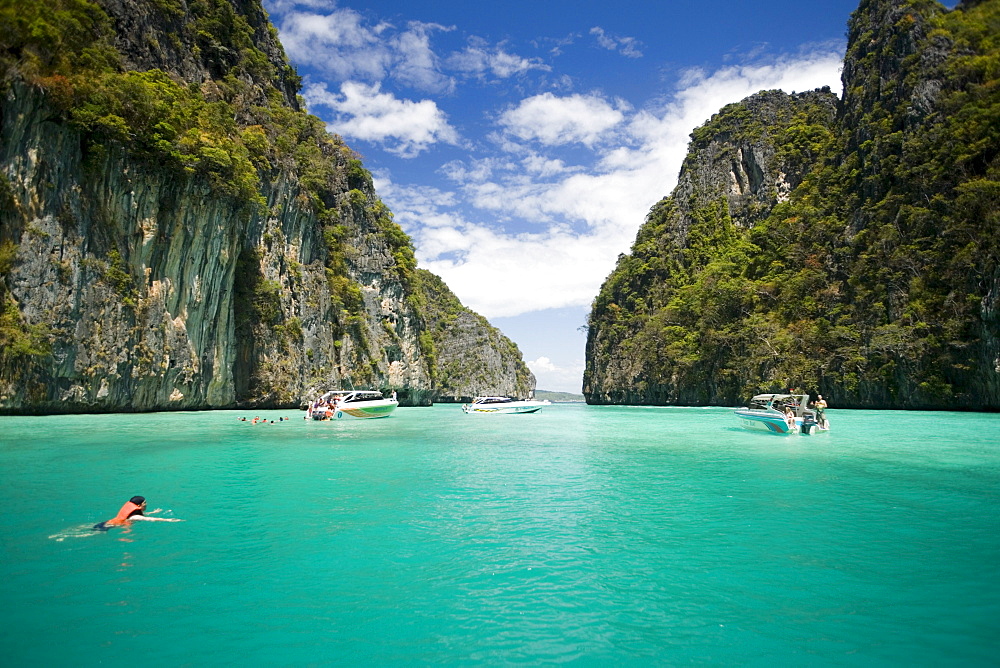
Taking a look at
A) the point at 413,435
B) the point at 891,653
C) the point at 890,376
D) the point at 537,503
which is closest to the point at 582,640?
the point at 891,653

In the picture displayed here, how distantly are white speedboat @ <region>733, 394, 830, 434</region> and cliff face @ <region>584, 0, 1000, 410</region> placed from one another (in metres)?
18.6

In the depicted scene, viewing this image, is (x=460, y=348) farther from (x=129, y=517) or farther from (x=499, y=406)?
Result: (x=129, y=517)

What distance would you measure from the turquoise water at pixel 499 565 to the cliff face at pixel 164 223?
640 inches

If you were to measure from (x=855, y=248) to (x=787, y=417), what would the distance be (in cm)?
3303

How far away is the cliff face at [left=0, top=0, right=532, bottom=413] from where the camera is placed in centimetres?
2592

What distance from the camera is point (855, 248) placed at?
160 ft

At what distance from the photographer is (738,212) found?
253 ft

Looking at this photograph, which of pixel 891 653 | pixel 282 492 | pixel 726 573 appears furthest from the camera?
pixel 282 492

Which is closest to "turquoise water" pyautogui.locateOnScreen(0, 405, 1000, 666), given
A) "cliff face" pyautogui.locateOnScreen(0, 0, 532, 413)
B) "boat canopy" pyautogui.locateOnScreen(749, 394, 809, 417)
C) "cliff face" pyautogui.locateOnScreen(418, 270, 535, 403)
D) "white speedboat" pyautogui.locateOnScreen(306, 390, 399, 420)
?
"boat canopy" pyautogui.locateOnScreen(749, 394, 809, 417)

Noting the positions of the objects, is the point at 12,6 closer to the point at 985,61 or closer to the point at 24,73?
the point at 24,73

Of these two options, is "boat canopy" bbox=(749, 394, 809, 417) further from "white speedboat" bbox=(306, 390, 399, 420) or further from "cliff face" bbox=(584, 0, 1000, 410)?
"white speedboat" bbox=(306, 390, 399, 420)

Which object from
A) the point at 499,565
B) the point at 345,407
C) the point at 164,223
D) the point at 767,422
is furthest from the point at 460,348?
the point at 499,565

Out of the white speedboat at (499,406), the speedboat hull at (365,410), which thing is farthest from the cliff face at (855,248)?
the speedboat hull at (365,410)

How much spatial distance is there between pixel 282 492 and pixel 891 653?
990 cm
